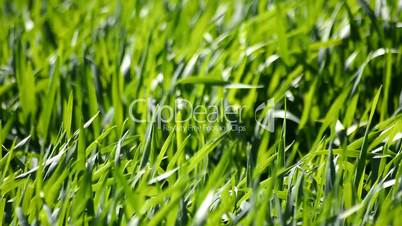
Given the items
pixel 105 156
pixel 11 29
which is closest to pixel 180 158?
pixel 105 156

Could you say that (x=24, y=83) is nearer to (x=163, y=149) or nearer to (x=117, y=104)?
(x=117, y=104)

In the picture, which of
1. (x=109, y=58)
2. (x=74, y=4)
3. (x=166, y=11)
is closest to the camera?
(x=109, y=58)

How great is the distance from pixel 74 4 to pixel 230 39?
36.0 inches

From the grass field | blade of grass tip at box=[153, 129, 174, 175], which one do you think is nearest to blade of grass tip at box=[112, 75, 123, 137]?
the grass field

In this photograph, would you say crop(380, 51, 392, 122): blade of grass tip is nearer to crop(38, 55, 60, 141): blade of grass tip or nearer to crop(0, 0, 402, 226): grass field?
crop(0, 0, 402, 226): grass field

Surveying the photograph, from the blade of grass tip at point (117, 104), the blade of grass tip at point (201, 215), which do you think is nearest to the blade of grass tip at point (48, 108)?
the blade of grass tip at point (117, 104)

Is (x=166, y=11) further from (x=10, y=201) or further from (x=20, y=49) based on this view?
(x=10, y=201)

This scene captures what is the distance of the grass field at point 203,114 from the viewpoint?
4.04ft

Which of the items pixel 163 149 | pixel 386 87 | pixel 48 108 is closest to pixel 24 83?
pixel 48 108

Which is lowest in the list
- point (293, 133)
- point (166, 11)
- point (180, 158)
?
point (293, 133)

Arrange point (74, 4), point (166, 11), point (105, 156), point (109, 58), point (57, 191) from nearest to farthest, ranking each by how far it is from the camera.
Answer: point (57, 191)
point (105, 156)
point (109, 58)
point (166, 11)
point (74, 4)

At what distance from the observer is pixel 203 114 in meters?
1.67

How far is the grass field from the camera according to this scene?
1.23 m

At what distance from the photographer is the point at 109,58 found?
2.06 meters
